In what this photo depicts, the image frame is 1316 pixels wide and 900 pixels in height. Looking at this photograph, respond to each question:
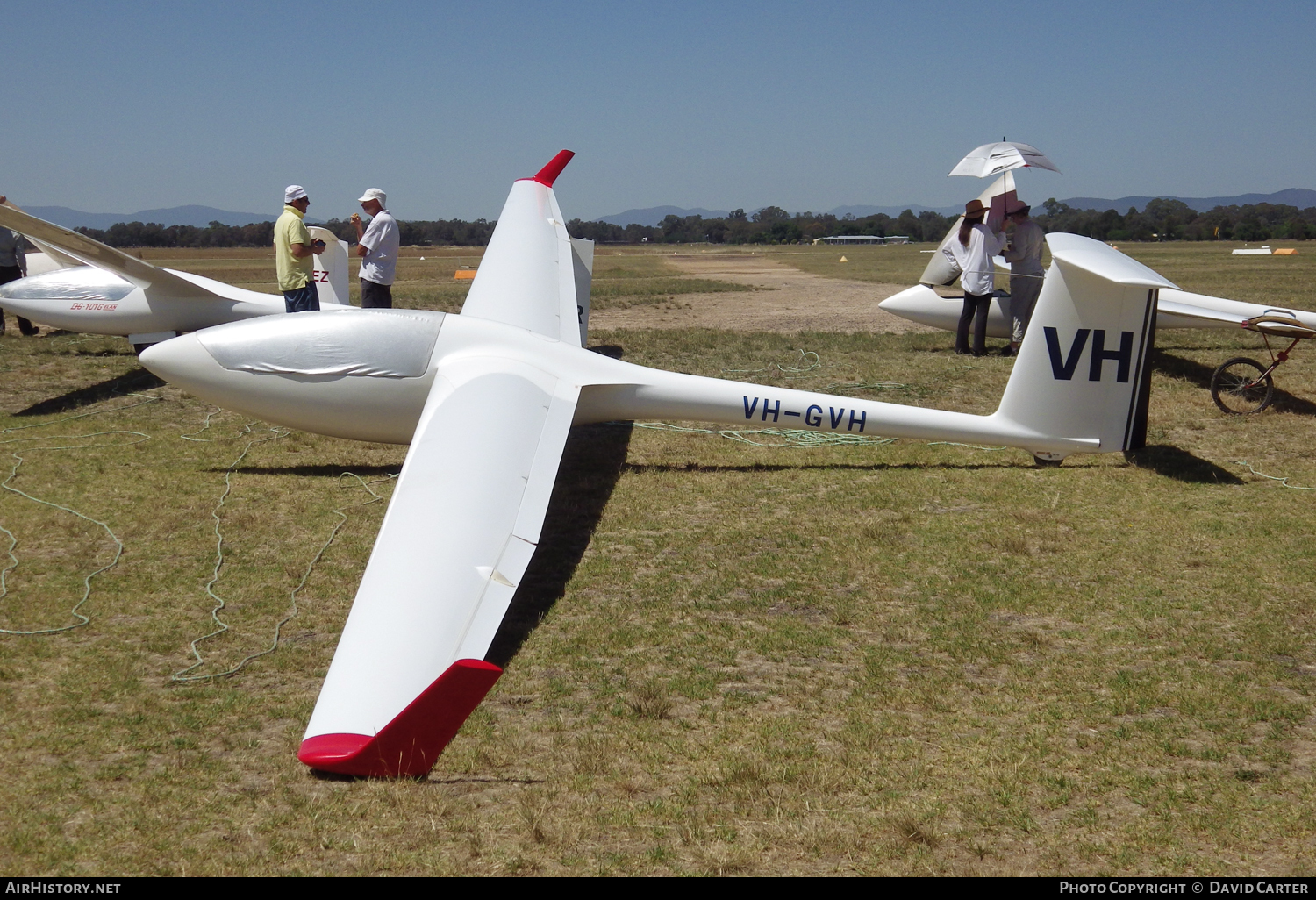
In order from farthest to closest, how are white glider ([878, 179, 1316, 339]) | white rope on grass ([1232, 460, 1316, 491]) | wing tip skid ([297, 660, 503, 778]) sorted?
white glider ([878, 179, 1316, 339]), white rope on grass ([1232, 460, 1316, 491]), wing tip skid ([297, 660, 503, 778])

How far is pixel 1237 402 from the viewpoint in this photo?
1028 cm

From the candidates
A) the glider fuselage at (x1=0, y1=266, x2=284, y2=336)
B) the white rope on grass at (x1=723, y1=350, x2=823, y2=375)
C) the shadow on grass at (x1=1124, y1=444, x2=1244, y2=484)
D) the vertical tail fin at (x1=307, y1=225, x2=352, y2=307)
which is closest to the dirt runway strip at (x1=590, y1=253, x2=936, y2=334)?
the white rope on grass at (x1=723, y1=350, x2=823, y2=375)

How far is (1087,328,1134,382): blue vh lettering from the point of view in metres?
7.07

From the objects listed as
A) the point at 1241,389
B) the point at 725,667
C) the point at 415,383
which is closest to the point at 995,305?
the point at 1241,389

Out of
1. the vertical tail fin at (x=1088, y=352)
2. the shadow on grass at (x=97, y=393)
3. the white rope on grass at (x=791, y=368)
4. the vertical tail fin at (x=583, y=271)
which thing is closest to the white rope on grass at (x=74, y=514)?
the shadow on grass at (x=97, y=393)

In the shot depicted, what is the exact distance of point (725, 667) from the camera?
15.8 ft

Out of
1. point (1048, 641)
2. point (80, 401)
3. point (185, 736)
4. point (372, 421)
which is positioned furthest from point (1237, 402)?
point (80, 401)

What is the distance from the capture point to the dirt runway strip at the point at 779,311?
17.3m

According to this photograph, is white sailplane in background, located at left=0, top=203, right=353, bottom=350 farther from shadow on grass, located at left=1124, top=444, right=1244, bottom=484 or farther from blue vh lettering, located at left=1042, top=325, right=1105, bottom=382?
shadow on grass, located at left=1124, top=444, right=1244, bottom=484

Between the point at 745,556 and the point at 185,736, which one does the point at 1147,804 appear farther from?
the point at 185,736

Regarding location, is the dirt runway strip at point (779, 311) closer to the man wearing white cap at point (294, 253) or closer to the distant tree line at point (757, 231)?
the man wearing white cap at point (294, 253)

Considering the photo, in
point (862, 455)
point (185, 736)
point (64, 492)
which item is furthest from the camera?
point (862, 455)

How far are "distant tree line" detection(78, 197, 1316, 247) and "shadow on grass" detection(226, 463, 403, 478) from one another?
161 ft
